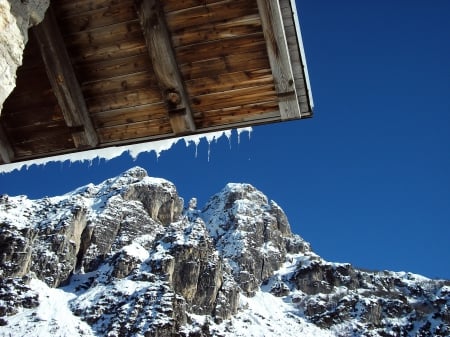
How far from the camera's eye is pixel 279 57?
3.57m

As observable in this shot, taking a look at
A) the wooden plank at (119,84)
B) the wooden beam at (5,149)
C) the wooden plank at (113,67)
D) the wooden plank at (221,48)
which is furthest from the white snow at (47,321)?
the wooden plank at (221,48)

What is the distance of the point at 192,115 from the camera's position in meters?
4.11

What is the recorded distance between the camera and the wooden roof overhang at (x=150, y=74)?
354cm

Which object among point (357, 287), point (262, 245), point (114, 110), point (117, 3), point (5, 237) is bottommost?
point (114, 110)

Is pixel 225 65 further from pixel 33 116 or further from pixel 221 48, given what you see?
pixel 33 116

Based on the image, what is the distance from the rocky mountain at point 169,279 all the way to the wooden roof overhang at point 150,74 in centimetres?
10311

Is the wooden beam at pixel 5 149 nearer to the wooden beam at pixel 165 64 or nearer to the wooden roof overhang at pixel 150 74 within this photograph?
the wooden roof overhang at pixel 150 74

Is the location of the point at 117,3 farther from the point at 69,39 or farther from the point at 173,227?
the point at 173,227

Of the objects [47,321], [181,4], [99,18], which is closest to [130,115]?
[99,18]

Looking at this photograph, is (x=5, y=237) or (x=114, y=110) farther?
(x=5, y=237)

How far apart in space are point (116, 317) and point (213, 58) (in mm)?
113697

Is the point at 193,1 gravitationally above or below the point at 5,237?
below

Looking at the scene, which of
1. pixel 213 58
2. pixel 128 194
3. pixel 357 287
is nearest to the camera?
pixel 213 58

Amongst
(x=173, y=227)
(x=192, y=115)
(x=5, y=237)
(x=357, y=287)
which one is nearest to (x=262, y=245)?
(x=357, y=287)
